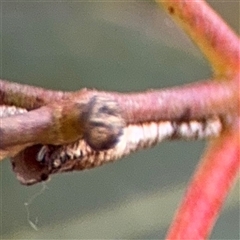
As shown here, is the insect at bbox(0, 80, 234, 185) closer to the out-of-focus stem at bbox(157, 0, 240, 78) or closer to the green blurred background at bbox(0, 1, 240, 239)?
the out-of-focus stem at bbox(157, 0, 240, 78)

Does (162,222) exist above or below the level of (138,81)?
below

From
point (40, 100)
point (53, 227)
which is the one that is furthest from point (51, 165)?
point (53, 227)

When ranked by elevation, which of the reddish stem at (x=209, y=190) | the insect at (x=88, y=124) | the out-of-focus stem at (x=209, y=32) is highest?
the out-of-focus stem at (x=209, y=32)

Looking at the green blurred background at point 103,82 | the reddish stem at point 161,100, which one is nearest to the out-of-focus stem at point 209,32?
the reddish stem at point 161,100

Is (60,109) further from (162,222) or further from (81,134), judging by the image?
(162,222)

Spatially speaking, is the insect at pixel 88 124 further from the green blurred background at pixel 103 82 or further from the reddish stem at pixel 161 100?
the green blurred background at pixel 103 82

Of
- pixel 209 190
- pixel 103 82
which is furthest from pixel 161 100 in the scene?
pixel 103 82

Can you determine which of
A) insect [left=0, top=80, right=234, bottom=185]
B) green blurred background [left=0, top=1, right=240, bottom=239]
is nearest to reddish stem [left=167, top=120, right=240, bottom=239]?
insect [left=0, top=80, right=234, bottom=185]
